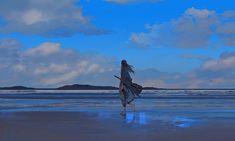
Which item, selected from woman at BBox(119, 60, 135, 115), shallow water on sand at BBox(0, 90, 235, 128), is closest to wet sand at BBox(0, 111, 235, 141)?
shallow water on sand at BBox(0, 90, 235, 128)

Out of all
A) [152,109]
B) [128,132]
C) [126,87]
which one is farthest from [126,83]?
[128,132]

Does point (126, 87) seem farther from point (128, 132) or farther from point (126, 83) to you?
point (128, 132)

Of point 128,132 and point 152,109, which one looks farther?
point 152,109

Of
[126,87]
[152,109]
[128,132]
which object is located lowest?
[128,132]

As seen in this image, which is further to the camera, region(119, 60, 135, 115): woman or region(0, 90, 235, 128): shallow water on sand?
region(119, 60, 135, 115): woman

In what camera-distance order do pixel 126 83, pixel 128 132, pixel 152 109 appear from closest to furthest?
pixel 128 132, pixel 126 83, pixel 152 109

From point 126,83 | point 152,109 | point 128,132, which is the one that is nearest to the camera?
point 128,132

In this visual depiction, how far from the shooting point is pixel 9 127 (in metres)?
18.1

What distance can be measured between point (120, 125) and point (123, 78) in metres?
6.74

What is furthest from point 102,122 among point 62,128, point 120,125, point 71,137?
point 71,137

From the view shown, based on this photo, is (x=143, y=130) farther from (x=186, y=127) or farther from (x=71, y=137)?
(x=71, y=137)

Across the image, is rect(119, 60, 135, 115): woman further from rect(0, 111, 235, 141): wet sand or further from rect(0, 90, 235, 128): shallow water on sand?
rect(0, 111, 235, 141): wet sand

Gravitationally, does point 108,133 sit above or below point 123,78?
below

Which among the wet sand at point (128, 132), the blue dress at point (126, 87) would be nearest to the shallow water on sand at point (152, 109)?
the wet sand at point (128, 132)
